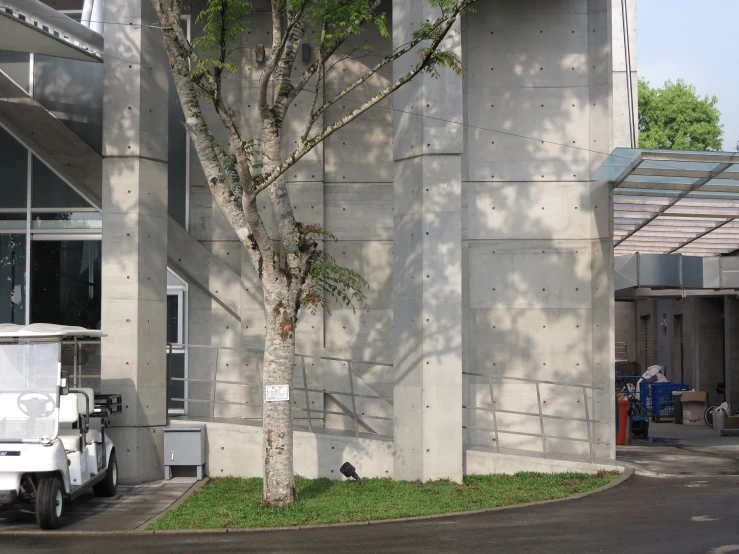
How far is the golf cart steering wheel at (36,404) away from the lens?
12.5 m

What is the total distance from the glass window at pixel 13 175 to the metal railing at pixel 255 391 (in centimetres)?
409

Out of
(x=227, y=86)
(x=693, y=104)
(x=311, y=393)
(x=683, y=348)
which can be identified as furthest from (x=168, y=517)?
(x=693, y=104)

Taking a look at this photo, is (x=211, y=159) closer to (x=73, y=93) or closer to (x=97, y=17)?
(x=97, y=17)

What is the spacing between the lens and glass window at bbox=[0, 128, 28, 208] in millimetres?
18953

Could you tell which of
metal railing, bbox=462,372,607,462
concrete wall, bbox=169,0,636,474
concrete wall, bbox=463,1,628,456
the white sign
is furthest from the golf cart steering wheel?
concrete wall, bbox=463,1,628,456

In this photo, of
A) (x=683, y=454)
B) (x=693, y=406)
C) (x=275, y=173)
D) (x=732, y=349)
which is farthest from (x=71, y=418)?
(x=732, y=349)

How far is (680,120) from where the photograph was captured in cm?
5262

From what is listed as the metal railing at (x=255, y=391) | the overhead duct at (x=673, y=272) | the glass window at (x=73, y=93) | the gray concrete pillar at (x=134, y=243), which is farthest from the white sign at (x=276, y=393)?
the overhead duct at (x=673, y=272)

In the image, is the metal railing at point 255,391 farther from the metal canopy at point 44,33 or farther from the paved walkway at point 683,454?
the metal canopy at point 44,33

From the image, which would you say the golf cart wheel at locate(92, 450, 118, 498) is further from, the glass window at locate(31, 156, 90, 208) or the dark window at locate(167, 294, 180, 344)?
the glass window at locate(31, 156, 90, 208)

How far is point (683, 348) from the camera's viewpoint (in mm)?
35094

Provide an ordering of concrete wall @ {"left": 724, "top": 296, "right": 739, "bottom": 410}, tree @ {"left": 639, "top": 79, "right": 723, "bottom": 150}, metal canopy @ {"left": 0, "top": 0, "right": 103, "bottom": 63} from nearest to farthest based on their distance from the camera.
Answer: metal canopy @ {"left": 0, "top": 0, "right": 103, "bottom": 63}
concrete wall @ {"left": 724, "top": 296, "right": 739, "bottom": 410}
tree @ {"left": 639, "top": 79, "right": 723, "bottom": 150}

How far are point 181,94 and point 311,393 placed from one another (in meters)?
6.96

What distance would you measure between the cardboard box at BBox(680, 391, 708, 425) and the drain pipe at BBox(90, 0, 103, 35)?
19.6 meters
